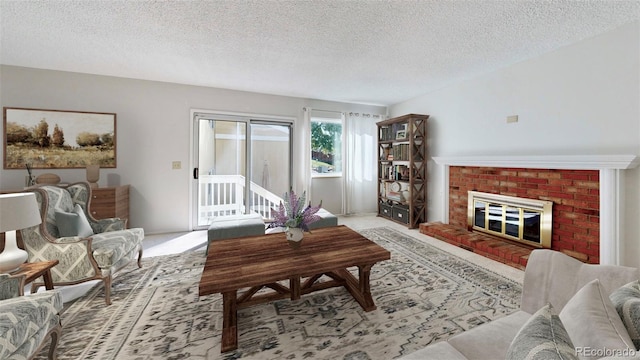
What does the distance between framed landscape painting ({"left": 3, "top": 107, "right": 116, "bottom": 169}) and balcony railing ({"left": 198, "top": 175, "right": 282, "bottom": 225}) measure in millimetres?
1340

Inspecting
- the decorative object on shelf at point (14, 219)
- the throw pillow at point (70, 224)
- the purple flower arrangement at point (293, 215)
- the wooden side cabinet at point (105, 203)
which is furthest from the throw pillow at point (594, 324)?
the wooden side cabinet at point (105, 203)

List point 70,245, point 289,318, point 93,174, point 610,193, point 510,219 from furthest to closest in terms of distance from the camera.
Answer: point 93,174, point 510,219, point 610,193, point 70,245, point 289,318

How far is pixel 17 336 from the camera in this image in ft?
3.41

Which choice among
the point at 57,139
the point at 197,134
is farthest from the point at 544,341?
the point at 57,139

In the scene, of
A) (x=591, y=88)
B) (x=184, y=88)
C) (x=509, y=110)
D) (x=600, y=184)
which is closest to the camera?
(x=600, y=184)

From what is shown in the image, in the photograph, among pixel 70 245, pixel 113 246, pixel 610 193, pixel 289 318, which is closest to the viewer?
pixel 289 318

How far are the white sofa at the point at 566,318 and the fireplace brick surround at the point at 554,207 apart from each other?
1.76 meters

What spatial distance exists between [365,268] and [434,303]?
65cm

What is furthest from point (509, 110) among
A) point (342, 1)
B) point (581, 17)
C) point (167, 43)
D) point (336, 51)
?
point (167, 43)

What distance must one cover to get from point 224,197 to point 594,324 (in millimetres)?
4480

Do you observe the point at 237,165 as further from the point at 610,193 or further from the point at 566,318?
the point at 610,193

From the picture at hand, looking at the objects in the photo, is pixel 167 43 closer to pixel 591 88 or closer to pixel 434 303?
pixel 434 303

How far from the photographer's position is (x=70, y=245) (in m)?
1.92

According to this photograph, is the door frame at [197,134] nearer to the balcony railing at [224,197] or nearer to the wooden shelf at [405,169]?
the balcony railing at [224,197]
